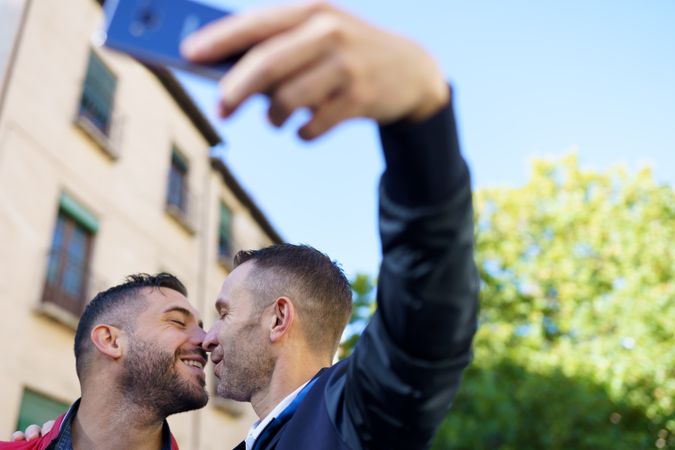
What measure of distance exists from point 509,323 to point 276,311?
639 inches

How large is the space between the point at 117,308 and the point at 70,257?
7.47 meters

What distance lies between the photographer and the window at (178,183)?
14.8 metres

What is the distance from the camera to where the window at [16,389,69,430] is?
9023 millimetres

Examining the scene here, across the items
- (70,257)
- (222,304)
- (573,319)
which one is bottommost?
(573,319)

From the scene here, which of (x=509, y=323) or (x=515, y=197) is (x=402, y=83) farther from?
(x=515, y=197)

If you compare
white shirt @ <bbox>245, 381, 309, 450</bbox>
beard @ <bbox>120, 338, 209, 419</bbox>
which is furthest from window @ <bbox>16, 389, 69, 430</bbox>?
white shirt @ <bbox>245, 381, 309, 450</bbox>

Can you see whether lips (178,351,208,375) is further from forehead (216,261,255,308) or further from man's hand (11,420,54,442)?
forehead (216,261,255,308)

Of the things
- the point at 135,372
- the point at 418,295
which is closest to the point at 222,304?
the point at 135,372

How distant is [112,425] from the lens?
348 cm

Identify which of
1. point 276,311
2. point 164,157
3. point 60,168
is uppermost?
point 276,311

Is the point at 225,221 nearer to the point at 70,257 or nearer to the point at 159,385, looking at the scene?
the point at 70,257

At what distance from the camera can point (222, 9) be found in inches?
43.2

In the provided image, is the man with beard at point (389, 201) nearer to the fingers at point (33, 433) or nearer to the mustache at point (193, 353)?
the mustache at point (193, 353)

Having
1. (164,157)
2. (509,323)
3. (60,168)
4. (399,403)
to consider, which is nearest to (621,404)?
(509,323)
